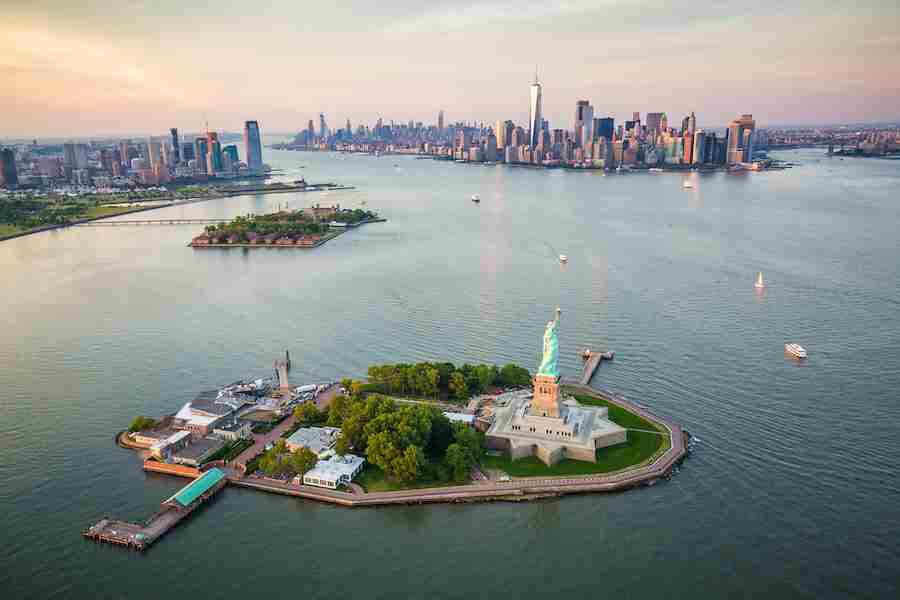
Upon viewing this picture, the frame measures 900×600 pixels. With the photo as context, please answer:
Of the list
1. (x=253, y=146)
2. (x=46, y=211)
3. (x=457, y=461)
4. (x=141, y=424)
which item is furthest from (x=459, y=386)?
(x=253, y=146)

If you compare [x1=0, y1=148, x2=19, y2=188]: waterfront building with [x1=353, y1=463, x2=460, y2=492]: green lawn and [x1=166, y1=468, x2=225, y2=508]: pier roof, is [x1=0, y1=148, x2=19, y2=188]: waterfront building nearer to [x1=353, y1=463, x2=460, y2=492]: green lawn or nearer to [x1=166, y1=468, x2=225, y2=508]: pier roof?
Result: [x1=166, y1=468, x2=225, y2=508]: pier roof

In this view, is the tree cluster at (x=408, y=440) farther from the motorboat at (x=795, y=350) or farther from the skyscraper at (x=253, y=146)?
the skyscraper at (x=253, y=146)

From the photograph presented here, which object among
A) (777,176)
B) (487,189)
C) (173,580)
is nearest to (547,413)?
(173,580)

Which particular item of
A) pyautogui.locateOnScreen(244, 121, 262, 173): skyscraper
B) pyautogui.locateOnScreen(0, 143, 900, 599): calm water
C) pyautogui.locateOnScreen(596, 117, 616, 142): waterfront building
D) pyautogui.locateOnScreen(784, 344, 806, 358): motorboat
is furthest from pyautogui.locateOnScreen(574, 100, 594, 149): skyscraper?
pyautogui.locateOnScreen(784, 344, 806, 358): motorboat

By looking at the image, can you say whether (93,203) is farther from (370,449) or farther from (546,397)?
(546,397)

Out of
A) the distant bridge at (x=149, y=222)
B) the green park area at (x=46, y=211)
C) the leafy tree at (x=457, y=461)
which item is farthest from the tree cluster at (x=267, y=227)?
the leafy tree at (x=457, y=461)

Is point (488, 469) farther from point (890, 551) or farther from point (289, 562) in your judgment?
point (890, 551)
